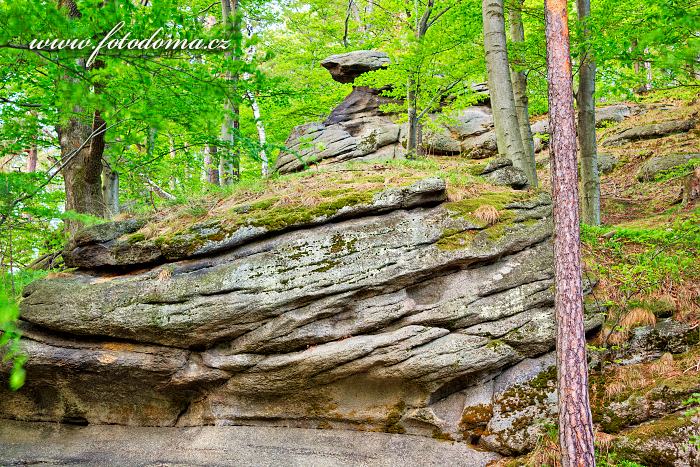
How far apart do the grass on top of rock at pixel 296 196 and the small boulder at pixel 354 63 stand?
10.3m

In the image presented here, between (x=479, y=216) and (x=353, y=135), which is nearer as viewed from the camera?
(x=479, y=216)

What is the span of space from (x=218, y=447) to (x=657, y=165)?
1465 cm

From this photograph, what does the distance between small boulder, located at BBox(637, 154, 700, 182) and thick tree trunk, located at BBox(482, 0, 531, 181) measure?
7.15 m

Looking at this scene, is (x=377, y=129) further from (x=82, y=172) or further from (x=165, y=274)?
(x=165, y=274)

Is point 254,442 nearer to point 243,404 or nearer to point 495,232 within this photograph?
point 243,404


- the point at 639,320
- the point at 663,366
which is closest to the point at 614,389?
the point at 663,366

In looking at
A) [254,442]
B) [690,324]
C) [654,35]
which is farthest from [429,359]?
[654,35]

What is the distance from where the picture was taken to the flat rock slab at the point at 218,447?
663 centimetres

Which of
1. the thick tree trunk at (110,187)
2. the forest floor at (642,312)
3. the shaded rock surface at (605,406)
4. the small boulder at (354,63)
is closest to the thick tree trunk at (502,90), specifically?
the forest floor at (642,312)

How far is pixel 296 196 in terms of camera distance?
8164 millimetres

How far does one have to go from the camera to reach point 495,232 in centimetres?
752

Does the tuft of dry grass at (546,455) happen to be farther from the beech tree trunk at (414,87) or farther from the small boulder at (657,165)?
the small boulder at (657,165)

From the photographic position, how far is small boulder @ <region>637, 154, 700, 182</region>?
14.0 meters

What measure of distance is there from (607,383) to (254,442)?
5.23 meters
